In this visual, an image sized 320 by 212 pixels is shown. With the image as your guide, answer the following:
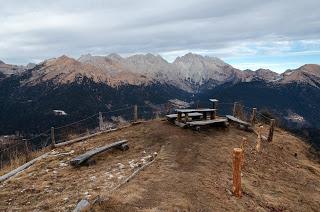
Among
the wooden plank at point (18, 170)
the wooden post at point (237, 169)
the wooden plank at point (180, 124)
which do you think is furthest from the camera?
the wooden plank at point (180, 124)

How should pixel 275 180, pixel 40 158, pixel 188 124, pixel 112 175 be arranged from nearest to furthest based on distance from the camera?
1. pixel 112 175
2. pixel 275 180
3. pixel 40 158
4. pixel 188 124

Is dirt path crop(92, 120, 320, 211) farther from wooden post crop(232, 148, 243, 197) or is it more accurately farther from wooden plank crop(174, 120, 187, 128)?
wooden plank crop(174, 120, 187, 128)

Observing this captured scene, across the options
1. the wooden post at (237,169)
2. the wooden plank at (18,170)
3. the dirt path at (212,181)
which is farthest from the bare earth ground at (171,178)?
the wooden plank at (18,170)

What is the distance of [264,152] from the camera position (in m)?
19.1

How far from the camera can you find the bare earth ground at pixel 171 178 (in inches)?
452

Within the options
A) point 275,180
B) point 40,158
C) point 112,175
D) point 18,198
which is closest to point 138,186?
point 112,175

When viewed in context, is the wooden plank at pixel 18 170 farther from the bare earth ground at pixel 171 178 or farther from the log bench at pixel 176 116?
the log bench at pixel 176 116

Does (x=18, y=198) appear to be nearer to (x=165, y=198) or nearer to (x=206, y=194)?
(x=165, y=198)

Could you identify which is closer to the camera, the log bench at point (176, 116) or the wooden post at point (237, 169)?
the wooden post at point (237, 169)

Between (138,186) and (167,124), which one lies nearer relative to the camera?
(138,186)

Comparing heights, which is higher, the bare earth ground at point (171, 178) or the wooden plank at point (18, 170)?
the bare earth ground at point (171, 178)

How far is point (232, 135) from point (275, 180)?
5.84m

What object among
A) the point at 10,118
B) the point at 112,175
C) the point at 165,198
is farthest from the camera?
the point at 10,118

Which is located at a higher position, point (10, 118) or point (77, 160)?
point (77, 160)
